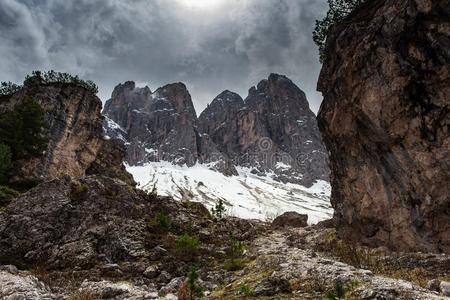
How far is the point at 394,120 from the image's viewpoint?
40719 millimetres

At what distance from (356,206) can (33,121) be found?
170 ft

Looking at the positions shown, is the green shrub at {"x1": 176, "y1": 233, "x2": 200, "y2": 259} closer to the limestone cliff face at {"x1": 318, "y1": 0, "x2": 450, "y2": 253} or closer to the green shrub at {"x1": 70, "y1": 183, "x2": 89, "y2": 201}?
the green shrub at {"x1": 70, "y1": 183, "x2": 89, "y2": 201}

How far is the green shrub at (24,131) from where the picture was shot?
60312mm

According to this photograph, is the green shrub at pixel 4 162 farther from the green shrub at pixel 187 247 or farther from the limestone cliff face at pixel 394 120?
the limestone cliff face at pixel 394 120

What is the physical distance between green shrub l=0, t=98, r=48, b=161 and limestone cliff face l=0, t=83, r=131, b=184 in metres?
3.41

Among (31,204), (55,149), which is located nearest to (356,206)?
(31,204)

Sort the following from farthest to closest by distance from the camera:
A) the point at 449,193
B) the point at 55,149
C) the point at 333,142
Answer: the point at 55,149
the point at 333,142
the point at 449,193

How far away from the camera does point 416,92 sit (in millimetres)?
39062

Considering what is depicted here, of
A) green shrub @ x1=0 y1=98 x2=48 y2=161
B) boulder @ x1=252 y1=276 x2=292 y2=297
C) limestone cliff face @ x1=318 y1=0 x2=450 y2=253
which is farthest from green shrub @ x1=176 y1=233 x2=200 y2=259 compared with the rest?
green shrub @ x1=0 y1=98 x2=48 y2=161

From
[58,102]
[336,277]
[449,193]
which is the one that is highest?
[58,102]

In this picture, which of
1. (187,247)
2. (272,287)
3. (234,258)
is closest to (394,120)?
(234,258)

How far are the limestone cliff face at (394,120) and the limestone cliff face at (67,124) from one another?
165 feet

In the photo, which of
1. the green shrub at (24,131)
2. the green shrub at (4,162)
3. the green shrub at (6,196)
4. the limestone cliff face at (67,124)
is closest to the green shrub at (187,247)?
the green shrub at (6,196)

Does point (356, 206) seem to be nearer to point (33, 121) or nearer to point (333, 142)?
point (333, 142)
